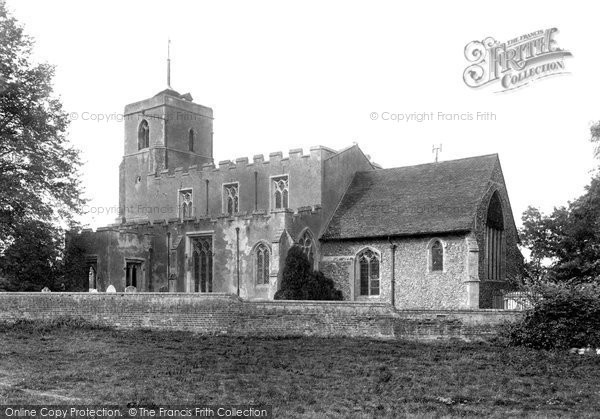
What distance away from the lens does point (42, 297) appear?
26.2 metres

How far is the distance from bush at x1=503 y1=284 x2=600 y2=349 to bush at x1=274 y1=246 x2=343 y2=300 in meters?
11.6

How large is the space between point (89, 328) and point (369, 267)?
13.2m

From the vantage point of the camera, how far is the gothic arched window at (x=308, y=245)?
3366 centimetres

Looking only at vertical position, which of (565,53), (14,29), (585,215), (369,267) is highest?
(14,29)

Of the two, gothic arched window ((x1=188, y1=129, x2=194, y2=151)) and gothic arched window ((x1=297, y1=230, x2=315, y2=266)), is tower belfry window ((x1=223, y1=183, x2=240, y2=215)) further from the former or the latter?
gothic arched window ((x1=188, y1=129, x2=194, y2=151))

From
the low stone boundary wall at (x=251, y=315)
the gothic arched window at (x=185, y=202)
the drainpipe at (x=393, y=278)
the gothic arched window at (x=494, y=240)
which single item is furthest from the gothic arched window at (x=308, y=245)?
the low stone boundary wall at (x=251, y=315)

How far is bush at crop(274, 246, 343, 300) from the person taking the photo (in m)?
31.1

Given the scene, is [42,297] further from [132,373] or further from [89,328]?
[132,373]

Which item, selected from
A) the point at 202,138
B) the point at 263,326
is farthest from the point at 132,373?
the point at 202,138

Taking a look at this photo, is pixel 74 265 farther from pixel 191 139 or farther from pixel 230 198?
pixel 191 139

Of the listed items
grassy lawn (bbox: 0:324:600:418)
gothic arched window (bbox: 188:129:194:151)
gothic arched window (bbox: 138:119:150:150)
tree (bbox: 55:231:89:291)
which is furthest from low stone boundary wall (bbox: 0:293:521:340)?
gothic arched window (bbox: 188:129:194:151)

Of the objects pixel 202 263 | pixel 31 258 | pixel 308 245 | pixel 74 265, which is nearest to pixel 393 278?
pixel 308 245

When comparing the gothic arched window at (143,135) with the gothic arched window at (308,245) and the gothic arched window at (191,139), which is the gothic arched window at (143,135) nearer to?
the gothic arched window at (191,139)

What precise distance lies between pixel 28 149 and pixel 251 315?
14428mm
